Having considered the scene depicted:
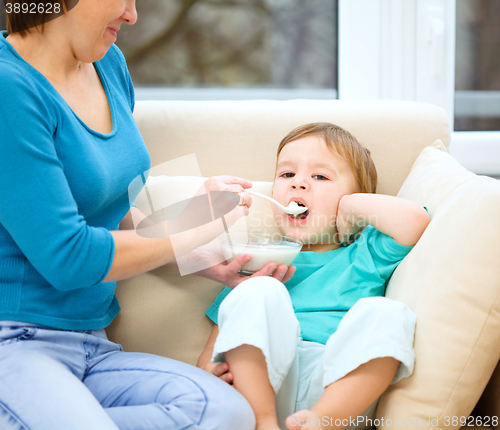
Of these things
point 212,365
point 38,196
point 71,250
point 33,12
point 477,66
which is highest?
point 33,12

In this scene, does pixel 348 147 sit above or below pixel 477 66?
below

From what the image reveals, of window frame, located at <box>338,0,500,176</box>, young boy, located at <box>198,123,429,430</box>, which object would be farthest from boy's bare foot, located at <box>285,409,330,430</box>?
window frame, located at <box>338,0,500,176</box>

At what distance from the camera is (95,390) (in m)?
0.93

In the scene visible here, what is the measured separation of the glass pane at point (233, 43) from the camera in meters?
2.27

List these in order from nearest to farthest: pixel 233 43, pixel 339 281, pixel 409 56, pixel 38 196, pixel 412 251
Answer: pixel 38 196 < pixel 412 251 < pixel 339 281 < pixel 409 56 < pixel 233 43

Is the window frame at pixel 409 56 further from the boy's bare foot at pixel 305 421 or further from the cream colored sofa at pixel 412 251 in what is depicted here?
the boy's bare foot at pixel 305 421

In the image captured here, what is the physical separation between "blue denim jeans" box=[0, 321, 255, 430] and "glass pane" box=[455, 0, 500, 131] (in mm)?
2006

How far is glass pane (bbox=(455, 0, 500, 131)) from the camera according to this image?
2211mm

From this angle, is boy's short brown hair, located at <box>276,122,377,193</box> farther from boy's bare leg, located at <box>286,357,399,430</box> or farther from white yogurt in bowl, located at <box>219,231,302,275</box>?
boy's bare leg, located at <box>286,357,399,430</box>

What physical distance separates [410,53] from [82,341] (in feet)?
6.39

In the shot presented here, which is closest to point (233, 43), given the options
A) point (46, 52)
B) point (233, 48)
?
point (233, 48)

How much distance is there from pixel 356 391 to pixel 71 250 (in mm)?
601

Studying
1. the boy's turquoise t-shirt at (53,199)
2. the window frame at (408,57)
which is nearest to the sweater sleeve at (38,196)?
the boy's turquoise t-shirt at (53,199)

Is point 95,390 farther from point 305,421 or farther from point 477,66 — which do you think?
point 477,66
